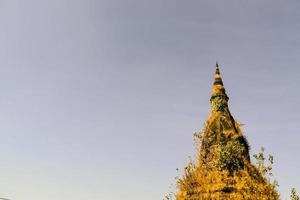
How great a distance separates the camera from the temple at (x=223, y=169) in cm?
2680

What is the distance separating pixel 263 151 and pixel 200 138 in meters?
4.53

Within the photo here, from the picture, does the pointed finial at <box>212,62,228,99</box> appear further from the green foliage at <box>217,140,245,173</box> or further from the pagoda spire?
the green foliage at <box>217,140,245,173</box>

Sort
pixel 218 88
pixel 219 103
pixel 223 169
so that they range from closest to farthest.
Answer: pixel 223 169 < pixel 219 103 < pixel 218 88

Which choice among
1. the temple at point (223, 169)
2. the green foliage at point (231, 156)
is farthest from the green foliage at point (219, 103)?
the green foliage at point (231, 156)

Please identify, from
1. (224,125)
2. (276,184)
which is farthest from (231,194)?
(224,125)

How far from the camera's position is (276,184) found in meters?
27.9

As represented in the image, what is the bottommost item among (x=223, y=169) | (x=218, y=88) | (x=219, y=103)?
(x=223, y=169)

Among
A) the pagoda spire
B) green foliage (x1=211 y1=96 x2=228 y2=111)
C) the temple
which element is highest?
the pagoda spire

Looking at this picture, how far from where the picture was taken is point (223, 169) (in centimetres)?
2783

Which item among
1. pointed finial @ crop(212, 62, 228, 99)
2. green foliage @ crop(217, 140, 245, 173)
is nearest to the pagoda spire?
pointed finial @ crop(212, 62, 228, 99)

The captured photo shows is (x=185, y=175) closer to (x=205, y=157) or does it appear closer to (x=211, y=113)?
(x=205, y=157)

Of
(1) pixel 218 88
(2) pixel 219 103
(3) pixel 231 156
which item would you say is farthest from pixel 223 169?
(1) pixel 218 88

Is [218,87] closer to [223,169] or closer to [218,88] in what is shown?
[218,88]

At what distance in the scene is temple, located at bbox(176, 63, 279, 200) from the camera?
87.9 feet
